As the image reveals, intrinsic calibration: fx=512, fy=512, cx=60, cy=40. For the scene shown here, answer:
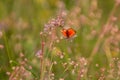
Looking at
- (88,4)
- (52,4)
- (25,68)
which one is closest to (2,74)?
(25,68)

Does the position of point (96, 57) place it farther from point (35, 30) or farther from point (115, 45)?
point (35, 30)

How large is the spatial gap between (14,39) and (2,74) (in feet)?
2.21

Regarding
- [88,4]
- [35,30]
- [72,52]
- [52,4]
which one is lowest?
[72,52]

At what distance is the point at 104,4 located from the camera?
4.38m

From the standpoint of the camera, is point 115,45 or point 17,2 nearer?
point 115,45

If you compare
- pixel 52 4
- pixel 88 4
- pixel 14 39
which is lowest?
pixel 14 39

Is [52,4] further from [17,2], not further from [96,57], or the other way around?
[96,57]

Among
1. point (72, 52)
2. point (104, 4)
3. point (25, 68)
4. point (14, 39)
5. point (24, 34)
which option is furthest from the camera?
point (104, 4)

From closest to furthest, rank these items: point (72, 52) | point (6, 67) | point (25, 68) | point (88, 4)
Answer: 1. point (25, 68)
2. point (6, 67)
3. point (72, 52)
4. point (88, 4)

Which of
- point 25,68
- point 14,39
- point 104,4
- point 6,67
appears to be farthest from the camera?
point 104,4

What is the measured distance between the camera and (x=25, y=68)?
232cm

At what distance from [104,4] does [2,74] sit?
1.92m

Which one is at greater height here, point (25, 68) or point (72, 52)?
point (72, 52)

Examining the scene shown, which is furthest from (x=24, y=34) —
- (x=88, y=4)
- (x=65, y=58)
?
(x=65, y=58)
